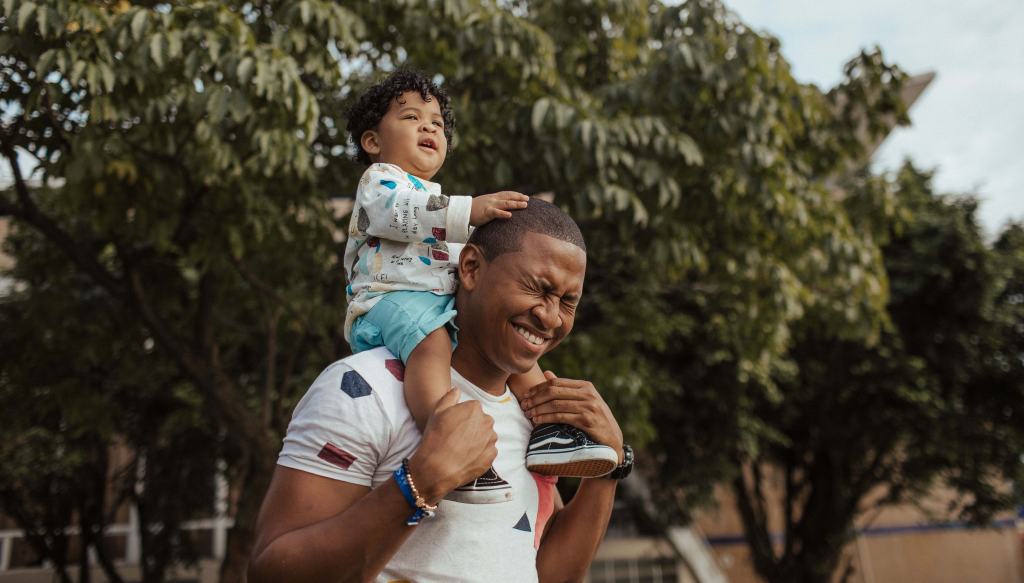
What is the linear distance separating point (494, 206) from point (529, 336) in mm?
291

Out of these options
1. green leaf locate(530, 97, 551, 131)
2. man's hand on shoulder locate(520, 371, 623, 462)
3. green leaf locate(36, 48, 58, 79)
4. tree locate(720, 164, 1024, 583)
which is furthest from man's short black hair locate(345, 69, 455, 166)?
tree locate(720, 164, 1024, 583)

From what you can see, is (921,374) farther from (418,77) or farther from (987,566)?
(418,77)

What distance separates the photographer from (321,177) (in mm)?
5887

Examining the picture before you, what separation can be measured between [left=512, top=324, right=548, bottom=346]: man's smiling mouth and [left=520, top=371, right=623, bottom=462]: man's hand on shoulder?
0.11 metres

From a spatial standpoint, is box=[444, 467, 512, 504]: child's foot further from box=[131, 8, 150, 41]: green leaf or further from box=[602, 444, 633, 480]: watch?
box=[131, 8, 150, 41]: green leaf

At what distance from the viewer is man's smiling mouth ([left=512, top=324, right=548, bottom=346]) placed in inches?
74.0

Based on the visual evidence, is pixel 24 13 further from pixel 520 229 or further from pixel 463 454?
pixel 463 454

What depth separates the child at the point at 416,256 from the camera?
1843 mm

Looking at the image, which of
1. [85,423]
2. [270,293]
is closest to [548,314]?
[270,293]

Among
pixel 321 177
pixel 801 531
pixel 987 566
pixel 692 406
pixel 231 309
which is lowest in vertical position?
pixel 987 566

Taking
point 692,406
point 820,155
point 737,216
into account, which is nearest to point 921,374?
point 692,406

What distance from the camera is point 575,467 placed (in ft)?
6.27

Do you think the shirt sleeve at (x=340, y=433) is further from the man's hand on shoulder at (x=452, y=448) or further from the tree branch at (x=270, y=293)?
the tree branch at (x=270, y=293)

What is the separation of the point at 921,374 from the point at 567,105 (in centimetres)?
768
